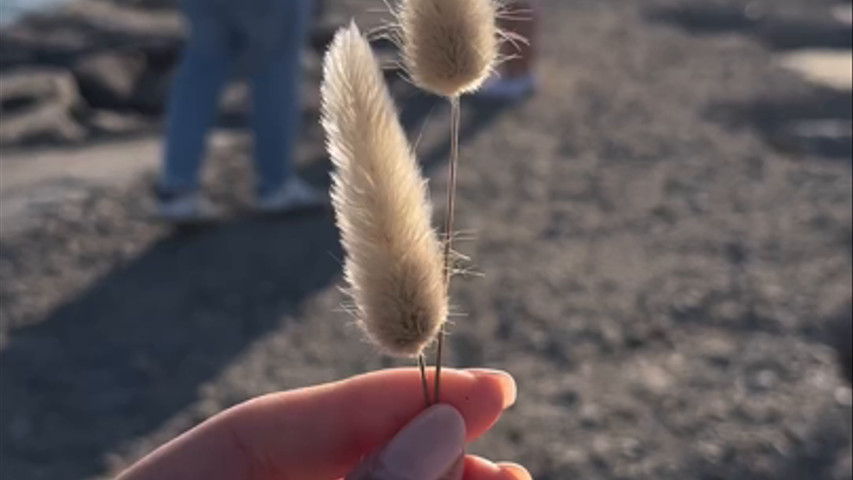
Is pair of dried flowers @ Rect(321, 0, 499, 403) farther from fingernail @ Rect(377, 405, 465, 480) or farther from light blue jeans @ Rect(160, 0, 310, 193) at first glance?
light blue jeans @ Rect(160, 0, 310, 193)

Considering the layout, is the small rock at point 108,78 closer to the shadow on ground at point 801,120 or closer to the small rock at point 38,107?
the small rock at point 38,107

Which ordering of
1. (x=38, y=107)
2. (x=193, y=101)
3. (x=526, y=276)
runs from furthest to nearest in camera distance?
(x=38, y=107)
(x=193, y=101)
(x=526, y=276)

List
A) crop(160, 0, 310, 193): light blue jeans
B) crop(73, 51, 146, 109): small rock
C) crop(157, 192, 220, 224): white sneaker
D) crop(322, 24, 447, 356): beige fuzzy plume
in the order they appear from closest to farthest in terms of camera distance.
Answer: crop(322, 24, 447, 356): beige fuzzy plume
crop(160, 0, 310, 193): light blue jeans
crop(157, 192, 220, 224): white sneaker
crop(73, 51, 146, 109): small rock

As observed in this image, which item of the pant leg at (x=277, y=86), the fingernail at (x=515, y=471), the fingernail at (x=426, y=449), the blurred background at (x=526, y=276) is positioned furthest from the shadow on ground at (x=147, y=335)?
the fingernail at (x=426, y=449)

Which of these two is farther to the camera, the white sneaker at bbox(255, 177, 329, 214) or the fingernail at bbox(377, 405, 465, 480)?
the white sneaker at bbox(255, 177, 329, 214)

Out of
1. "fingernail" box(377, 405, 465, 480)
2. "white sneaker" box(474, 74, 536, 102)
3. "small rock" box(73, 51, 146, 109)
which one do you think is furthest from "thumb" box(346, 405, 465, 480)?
"small rock" box(73, 51, 146, 109)

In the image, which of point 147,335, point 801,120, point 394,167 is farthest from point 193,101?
point 394,167

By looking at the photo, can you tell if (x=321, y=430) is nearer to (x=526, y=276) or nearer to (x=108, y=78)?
(x=526, y=276)

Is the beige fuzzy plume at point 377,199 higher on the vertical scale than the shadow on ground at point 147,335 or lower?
higher
